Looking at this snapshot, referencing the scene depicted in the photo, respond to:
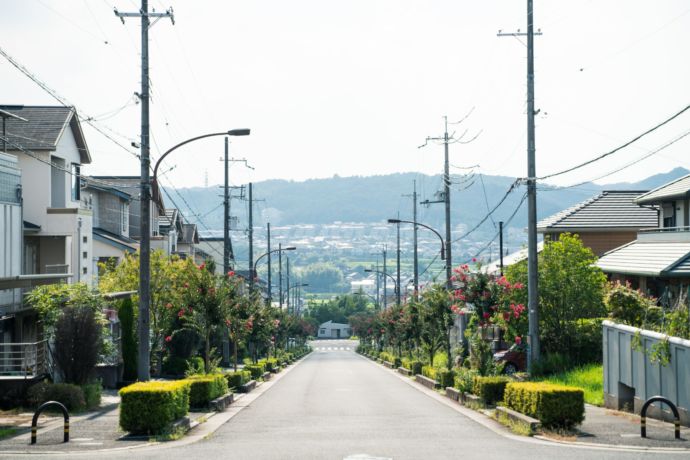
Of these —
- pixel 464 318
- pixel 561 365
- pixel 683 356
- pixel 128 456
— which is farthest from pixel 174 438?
pixel 464 318

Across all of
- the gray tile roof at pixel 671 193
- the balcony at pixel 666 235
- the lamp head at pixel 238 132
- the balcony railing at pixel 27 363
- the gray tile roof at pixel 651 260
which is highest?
the lamp head at pixel 238 132

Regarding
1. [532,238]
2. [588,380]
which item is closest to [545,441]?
[588,380]

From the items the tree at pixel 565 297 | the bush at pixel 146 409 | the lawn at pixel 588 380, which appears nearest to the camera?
the bush at pixel 146 409

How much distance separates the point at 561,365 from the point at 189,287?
14.0 meters

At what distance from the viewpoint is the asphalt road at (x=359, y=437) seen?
54.9 feet

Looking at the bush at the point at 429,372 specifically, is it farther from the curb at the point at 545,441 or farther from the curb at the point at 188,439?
the curb at the point at 545,441

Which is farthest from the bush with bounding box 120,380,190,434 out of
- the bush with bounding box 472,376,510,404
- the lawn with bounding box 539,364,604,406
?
the lawn with bounding box 539,364,604,406

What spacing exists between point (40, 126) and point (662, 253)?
93.3ft

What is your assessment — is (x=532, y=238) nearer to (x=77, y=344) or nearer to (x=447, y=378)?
(x=447, y=378)

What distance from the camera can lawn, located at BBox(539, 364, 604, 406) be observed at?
27.0 metres

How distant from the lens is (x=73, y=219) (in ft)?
136

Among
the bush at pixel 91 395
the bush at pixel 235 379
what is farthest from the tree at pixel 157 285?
the bush at pixel 91 395

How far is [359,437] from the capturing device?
1945cm

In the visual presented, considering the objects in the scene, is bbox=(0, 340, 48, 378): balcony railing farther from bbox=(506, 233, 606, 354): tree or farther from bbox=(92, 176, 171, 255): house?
bbox=(92, 176, 171, 255): house
